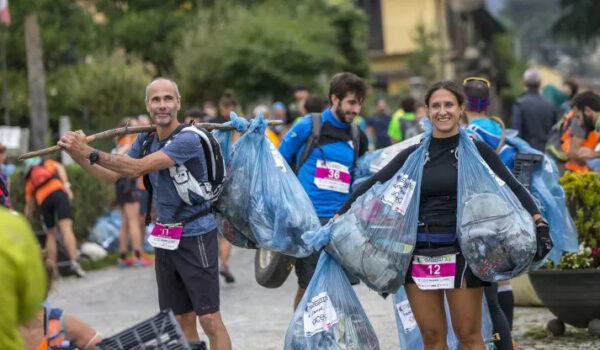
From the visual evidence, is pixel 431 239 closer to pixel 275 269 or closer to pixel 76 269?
pixel 275 269

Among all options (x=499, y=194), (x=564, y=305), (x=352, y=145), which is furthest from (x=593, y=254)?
(x=499, y=194)

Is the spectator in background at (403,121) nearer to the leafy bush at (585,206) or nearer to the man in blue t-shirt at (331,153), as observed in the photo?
the leafy bush at (585,206)

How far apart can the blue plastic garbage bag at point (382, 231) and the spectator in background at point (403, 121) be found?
951cm

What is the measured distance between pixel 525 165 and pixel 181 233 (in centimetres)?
234

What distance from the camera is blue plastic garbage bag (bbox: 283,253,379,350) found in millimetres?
6410

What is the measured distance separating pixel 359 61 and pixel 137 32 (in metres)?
6.03

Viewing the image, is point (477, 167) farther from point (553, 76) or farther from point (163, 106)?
point (553, 76)

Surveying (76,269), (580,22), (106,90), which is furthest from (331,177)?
(580,22)

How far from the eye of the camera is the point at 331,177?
792cm

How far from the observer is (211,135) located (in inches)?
255

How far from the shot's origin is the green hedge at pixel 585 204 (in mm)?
8367

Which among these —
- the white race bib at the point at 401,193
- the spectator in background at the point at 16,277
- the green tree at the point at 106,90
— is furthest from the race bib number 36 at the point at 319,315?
the green tree at the point at 106,90

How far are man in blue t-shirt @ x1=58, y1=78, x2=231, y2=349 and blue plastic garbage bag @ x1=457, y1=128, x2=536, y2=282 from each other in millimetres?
1408

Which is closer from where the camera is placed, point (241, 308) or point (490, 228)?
point (490, 228)
